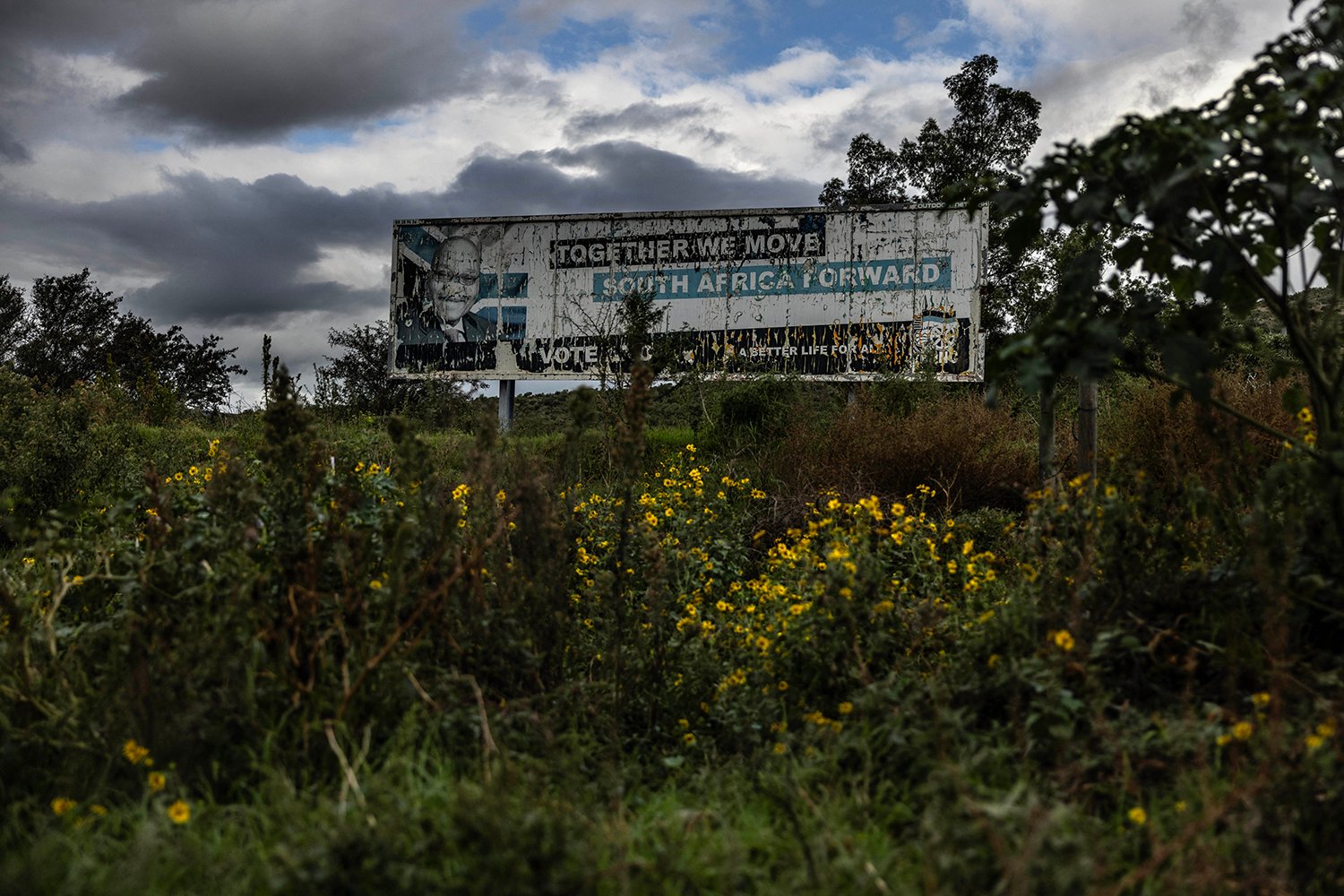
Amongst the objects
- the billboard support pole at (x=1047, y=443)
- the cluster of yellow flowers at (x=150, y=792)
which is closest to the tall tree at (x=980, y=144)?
the billboard support pole at (x=1047, y=443)

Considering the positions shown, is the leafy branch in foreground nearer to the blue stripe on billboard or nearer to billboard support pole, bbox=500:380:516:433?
the blue stripe on billboard

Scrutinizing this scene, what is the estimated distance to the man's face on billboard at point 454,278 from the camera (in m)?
14.2

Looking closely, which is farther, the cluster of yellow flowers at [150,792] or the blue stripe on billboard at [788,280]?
the blue stripe on billboard at [788,280]

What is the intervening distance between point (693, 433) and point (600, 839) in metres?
7.78

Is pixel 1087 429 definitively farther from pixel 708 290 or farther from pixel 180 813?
pixel 708 290

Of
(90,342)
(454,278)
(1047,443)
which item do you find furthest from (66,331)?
(1047,443)

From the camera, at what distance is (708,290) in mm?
13391

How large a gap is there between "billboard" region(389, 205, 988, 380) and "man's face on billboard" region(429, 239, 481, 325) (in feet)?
0.07

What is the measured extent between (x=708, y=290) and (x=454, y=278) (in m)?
3.66

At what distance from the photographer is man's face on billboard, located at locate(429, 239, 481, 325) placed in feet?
46.4

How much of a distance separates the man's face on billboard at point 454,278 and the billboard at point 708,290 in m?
0.02

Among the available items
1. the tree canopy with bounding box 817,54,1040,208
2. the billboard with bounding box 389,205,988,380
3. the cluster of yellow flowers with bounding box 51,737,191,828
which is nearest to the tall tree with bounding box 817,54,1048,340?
the tree canopy with bounding box 817,54,1040,208

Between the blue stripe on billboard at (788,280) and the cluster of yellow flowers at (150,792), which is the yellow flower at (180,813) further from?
the blue stripe on billboard at (788,280)

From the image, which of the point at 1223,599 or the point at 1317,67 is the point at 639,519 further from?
the point at 1317,67
